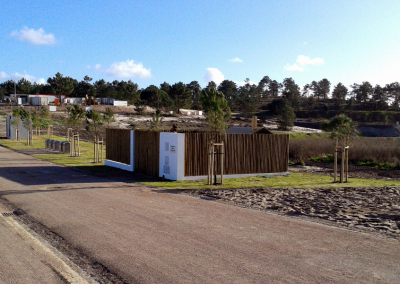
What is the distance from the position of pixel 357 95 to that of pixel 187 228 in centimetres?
10141

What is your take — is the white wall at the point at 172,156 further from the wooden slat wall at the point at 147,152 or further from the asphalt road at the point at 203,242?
the asphalt road at the point at 203,242

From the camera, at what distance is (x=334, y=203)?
11914mm

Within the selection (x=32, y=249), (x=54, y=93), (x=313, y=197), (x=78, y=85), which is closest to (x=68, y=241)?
(x=32, y=249)

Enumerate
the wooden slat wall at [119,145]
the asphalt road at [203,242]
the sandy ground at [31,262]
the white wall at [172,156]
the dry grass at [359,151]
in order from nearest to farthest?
the sandy ground at [31,262] < the asphalt road at [203,242] < the white wall at [172,156] < the wooden slat wall at [119,145] < the dry grass at [359,151]

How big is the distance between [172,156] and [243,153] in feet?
12.6

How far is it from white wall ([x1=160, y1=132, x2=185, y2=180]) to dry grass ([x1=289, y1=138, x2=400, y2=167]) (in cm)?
1645

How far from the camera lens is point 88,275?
5.88m

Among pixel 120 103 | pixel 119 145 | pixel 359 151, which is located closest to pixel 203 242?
pixel 119 145

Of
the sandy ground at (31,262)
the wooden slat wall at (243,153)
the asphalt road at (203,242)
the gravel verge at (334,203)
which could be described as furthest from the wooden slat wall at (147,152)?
the sandy ground at (31,262)

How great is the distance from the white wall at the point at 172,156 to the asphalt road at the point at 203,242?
422 cm

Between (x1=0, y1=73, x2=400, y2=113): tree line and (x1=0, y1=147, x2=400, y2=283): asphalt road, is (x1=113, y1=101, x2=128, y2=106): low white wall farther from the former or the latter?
(x1=0, y1=147, x2=400, y2=283): asphalt road

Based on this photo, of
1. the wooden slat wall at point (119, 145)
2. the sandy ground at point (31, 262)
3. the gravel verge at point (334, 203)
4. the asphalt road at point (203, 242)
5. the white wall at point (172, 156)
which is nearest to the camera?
the sandy ground at point (31, 262)

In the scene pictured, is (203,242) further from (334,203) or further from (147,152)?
(147,152)

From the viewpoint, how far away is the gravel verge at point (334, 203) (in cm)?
939
